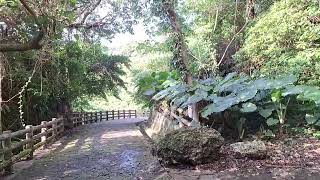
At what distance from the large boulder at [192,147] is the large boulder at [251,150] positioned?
0.33 meters

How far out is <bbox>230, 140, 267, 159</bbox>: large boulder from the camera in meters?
5.99

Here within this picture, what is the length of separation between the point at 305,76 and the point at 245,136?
2.51 meters

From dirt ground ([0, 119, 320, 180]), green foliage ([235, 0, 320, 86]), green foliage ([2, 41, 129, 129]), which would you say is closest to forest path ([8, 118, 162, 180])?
dirt ground ([0, 119, 320, 180])

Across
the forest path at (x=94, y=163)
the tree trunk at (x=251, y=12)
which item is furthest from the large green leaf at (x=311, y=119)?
the tree trunk at (x=251, y=12)

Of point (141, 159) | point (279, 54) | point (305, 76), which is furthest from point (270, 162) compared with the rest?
point (279, 54)

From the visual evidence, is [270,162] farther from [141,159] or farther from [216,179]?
[141,159]

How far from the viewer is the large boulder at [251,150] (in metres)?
5.99

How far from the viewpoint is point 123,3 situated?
1577cm

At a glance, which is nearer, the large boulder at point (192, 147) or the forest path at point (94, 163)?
the large boulder at point (192, 147)

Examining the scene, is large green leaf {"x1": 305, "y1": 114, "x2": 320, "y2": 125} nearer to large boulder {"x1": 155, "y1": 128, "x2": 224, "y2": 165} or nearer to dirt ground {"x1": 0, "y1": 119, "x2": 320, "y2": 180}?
dirt ground {"x1": 0, "y1": 119, "x2": 320, "y2": 180}

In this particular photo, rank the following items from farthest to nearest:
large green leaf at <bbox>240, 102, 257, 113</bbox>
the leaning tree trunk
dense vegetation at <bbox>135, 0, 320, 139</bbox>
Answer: the leaning tree trunk
dense vegetation at <bbox>135, 0, 320, 139</bbox>
large green leaf at <bbox>240, 102, 257, 113</bbox>

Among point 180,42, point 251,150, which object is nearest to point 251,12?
point 180,42

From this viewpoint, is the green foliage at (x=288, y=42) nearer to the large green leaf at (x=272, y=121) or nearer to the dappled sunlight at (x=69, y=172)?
the large green leaf at (x=272, y=121)

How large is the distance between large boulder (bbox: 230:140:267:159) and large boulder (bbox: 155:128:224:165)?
33 centimetres
